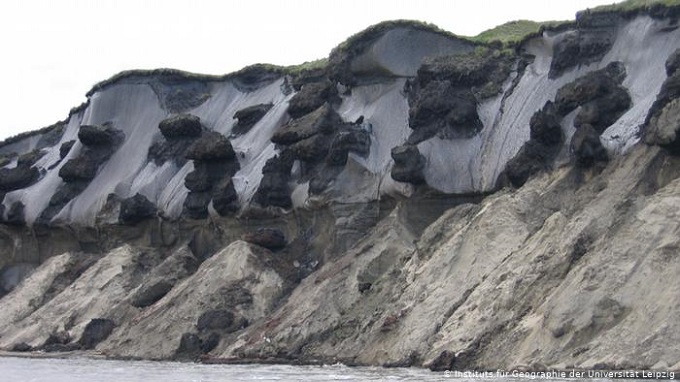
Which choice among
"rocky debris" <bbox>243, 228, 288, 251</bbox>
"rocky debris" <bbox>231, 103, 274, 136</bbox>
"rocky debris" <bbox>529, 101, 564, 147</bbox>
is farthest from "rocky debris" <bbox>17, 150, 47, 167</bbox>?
"rocky debris" <bbox>529, 101, 564, 147</bbox>

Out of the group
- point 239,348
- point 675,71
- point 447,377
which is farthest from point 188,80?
point 447,377

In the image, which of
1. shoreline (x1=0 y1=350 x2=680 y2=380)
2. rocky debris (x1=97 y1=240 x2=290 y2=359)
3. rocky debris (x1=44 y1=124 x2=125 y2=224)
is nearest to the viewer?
shoreline (x1=0 y1=350 x2=680 y2=380)

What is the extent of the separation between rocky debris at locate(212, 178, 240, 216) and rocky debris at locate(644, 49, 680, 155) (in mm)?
29393

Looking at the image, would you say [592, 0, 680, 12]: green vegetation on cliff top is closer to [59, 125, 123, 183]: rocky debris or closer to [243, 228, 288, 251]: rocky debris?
[243, 228, 288, 251]: rocky debris

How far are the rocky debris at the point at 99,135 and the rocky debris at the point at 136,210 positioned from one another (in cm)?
813

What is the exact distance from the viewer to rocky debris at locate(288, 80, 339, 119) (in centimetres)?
7894

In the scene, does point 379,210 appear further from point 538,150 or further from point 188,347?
point 188,347

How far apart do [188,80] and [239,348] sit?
3438 centimetres

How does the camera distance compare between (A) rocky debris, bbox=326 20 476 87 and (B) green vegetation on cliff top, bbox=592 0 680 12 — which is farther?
(A) rocky debris, bbox=326 20 476 87

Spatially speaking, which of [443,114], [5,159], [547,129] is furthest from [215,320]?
[5,159]

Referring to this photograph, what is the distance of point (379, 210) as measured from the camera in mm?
70812

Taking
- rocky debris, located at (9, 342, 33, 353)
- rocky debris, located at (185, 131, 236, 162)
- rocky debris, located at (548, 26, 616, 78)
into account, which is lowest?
rocky debris, located at (9, 342, 33, 353)

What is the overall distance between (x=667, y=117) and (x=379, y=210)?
20787mm

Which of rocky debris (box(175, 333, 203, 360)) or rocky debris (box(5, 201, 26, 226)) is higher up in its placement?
rocky debris (box(5, 201, 26, 226))
